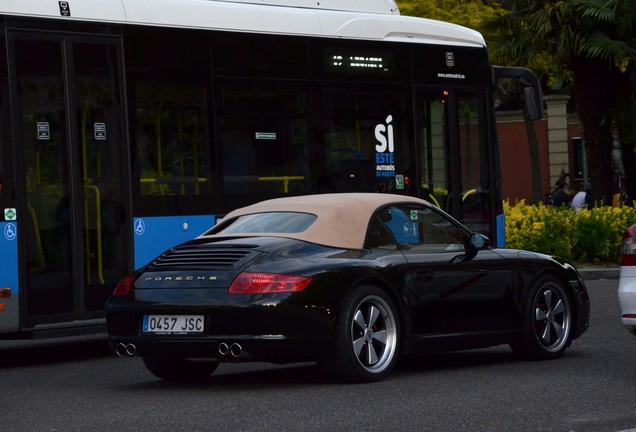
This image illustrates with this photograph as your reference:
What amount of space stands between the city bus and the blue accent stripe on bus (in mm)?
13

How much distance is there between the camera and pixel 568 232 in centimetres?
2558

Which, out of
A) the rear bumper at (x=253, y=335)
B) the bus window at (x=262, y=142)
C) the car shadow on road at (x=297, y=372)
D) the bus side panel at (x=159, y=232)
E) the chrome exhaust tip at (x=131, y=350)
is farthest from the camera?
the bus window at (x=262, y=142)

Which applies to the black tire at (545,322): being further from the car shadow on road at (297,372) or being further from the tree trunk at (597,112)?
the tree trunk at (597,112)

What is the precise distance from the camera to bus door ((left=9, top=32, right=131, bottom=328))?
12.4 meters

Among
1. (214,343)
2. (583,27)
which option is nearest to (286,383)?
(214,343)

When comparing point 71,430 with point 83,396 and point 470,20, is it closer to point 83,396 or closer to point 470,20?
point 83,396

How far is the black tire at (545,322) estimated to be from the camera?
11.5m

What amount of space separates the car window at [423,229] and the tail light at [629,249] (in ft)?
4.29

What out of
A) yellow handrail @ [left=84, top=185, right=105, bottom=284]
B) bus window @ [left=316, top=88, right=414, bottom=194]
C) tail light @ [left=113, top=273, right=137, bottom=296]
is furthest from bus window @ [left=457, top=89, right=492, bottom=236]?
tail light @ [left=113, top=273, right=137, bottom=296]

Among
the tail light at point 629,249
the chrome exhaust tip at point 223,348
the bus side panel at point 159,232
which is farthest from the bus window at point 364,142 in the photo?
the chrome exhaust tip at point 223,348

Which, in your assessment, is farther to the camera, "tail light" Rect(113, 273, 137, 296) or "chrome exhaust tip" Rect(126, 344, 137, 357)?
"tail light" Rect(113, 273, 137, 296)

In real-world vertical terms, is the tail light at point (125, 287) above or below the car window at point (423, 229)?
below

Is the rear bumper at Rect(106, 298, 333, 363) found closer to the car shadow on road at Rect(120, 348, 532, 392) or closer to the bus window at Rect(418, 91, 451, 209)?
the car shadow on road at Rect(120, 348, 532, 392)

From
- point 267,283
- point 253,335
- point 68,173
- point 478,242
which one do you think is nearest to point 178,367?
point 253,335
